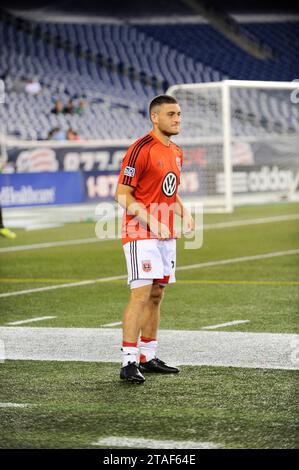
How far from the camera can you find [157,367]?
6.77m

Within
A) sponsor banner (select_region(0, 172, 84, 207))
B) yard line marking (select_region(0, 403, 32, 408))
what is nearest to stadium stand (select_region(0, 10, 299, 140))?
sponsor banner (select_region(0, 172, 84, 207))

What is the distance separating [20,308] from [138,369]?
358 centimetres

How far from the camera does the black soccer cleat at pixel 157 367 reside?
264 inches

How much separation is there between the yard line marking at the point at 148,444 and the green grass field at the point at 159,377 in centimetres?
6

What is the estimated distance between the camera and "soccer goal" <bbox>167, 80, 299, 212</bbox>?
77.5 ft

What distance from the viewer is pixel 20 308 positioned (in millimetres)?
9977

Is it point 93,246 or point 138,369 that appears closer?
point 138,369

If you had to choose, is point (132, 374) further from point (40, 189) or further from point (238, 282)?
point (40, 189)

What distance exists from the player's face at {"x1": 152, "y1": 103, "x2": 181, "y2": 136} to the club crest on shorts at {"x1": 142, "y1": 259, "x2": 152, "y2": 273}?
0.81m

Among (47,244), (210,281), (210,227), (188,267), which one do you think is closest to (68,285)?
(210,281)

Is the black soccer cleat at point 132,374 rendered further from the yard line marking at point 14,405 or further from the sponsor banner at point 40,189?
the sponsor banner at point 40,189

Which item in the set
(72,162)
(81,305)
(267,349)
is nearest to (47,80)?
(72,162)

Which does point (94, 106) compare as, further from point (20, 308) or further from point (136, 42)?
point (20, 308)

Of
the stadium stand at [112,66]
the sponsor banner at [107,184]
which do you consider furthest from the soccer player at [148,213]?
the stadium stand at [112,66]
